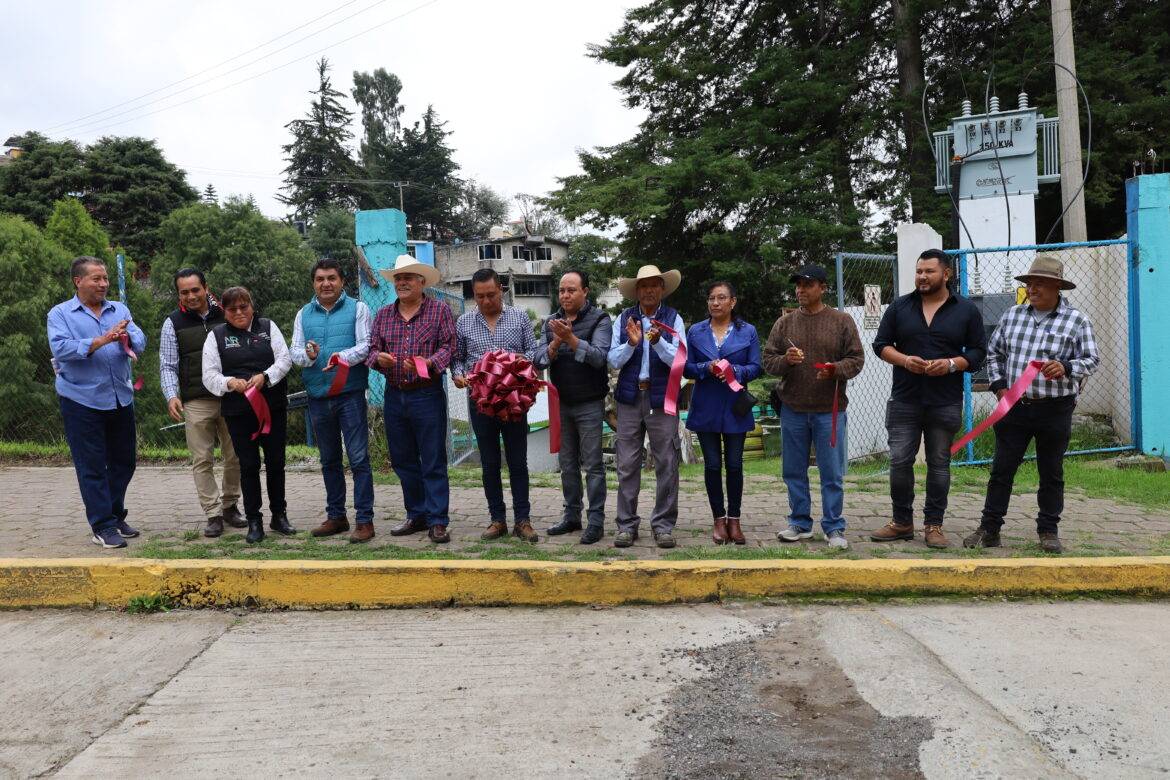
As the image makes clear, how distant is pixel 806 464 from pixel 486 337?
2382mm

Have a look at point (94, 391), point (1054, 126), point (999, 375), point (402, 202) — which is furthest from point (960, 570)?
point (402, 202)

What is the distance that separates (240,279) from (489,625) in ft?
110

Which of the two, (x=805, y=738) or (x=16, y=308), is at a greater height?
(x=16, y=308)

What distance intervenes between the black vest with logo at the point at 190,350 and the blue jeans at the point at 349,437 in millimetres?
811

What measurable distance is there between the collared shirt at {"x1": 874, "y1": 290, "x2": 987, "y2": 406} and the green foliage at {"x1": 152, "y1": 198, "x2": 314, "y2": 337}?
31.0 metres

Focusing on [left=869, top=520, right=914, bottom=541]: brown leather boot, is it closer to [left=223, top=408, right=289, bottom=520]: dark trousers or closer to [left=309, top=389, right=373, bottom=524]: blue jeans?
[left=309, top=389, right=373, bottom=524]: blue jeans

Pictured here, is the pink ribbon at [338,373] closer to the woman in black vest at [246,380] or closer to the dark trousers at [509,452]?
the woman in black vest at [246,380]

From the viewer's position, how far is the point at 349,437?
6094 millimetres

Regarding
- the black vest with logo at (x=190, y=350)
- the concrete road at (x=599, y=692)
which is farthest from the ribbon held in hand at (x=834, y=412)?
the black vest with logo at (x=190, y=350)

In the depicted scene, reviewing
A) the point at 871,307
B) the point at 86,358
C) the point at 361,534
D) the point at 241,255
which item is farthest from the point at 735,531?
the point at 241,255

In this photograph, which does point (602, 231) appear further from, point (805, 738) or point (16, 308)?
point (805, 738)

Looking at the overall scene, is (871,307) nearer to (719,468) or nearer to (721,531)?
(719,468)

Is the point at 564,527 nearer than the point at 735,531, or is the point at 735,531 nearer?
the point at 735,531

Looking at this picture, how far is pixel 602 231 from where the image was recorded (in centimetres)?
2195
